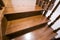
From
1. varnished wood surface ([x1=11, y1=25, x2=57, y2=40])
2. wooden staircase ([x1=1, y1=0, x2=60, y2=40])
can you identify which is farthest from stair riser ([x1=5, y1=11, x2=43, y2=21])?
varnished wood surface ([x1=11, y1=25, x2=57, y2=40])

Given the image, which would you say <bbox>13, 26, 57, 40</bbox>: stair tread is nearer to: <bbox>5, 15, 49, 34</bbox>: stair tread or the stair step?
<bbox>5, 15, 49, 34</bbox>: stair tread

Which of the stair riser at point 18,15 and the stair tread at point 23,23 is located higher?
the stair riser at point 18,15

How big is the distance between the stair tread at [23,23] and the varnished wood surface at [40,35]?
17cm

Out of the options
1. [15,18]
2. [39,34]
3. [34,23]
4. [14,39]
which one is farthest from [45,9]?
[14,39]

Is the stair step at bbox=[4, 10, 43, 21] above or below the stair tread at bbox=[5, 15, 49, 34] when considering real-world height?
above

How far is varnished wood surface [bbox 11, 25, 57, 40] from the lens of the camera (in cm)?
174

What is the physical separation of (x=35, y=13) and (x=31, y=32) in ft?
1.77

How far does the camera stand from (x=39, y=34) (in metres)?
1.95

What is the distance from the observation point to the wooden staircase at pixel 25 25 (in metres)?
1.58

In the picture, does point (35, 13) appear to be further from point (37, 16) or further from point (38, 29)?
point (38, 29)

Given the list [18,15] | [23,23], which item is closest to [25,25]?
[23,23]

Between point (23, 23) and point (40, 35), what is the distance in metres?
0.49

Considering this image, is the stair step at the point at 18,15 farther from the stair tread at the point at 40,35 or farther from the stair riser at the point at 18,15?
the stair tread at the point at 40,35

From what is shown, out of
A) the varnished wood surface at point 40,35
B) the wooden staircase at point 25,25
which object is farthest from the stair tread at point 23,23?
the varnished wood surface at point 40,35
